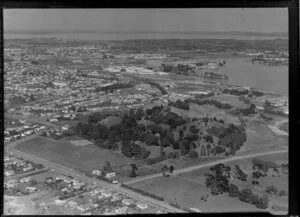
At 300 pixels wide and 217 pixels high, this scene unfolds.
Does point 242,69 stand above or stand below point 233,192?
above

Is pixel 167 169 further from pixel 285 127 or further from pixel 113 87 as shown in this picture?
pixel 285 127

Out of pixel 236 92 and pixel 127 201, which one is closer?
pixel 127 201

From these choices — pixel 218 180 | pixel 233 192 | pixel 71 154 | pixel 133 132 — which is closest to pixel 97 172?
pixel 71 154

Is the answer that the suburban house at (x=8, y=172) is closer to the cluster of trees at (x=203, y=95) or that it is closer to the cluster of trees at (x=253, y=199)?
the cluster of trees at (x=203, y=95)

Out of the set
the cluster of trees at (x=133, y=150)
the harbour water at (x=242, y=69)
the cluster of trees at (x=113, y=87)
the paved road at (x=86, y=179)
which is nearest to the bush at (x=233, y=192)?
the paved road at (x=86, y=179)

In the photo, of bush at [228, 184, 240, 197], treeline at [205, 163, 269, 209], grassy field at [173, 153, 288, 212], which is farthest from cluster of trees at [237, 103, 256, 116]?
bush at [228, 184, 240, 197]

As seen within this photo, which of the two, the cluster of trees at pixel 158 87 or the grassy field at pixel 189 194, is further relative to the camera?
the cluster of trees at pixel 158 87
